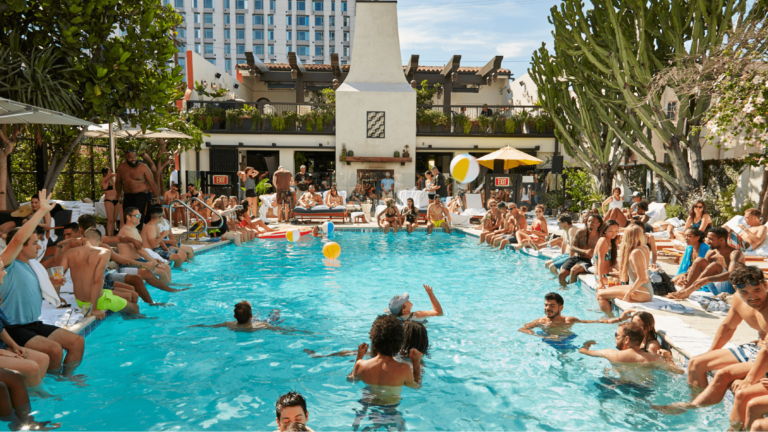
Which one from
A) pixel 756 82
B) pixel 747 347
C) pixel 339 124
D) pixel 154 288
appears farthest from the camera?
pixel 339 124

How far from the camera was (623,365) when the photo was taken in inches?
163

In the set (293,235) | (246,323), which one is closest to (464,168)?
(293,235)

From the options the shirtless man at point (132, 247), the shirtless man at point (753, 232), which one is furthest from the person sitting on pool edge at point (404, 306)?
the shirtless man at point (753, 232)

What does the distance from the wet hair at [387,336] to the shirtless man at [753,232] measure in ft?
23.0

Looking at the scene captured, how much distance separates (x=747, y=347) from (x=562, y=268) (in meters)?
A: 4.24

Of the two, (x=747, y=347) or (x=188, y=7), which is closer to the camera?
(x=747, y=347)

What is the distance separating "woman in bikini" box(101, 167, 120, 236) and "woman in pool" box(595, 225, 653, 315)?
29.2 ft

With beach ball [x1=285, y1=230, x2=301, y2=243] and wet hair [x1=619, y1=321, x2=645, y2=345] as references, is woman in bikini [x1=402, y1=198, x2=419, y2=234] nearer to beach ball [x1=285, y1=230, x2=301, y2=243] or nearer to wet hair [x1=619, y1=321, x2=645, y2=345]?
beach ball [x1=285, y1=230, x2=301, y2=243]

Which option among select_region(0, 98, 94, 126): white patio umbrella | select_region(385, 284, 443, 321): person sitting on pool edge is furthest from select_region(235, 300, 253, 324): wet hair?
select_region(0, 98, 94, 126): white patio umbrella

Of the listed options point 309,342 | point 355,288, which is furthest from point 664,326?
point 355,288

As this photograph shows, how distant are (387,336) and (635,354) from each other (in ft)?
7.35

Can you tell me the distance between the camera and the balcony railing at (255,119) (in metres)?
21.2

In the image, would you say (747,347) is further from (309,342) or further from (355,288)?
(355,288)

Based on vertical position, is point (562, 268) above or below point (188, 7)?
below
